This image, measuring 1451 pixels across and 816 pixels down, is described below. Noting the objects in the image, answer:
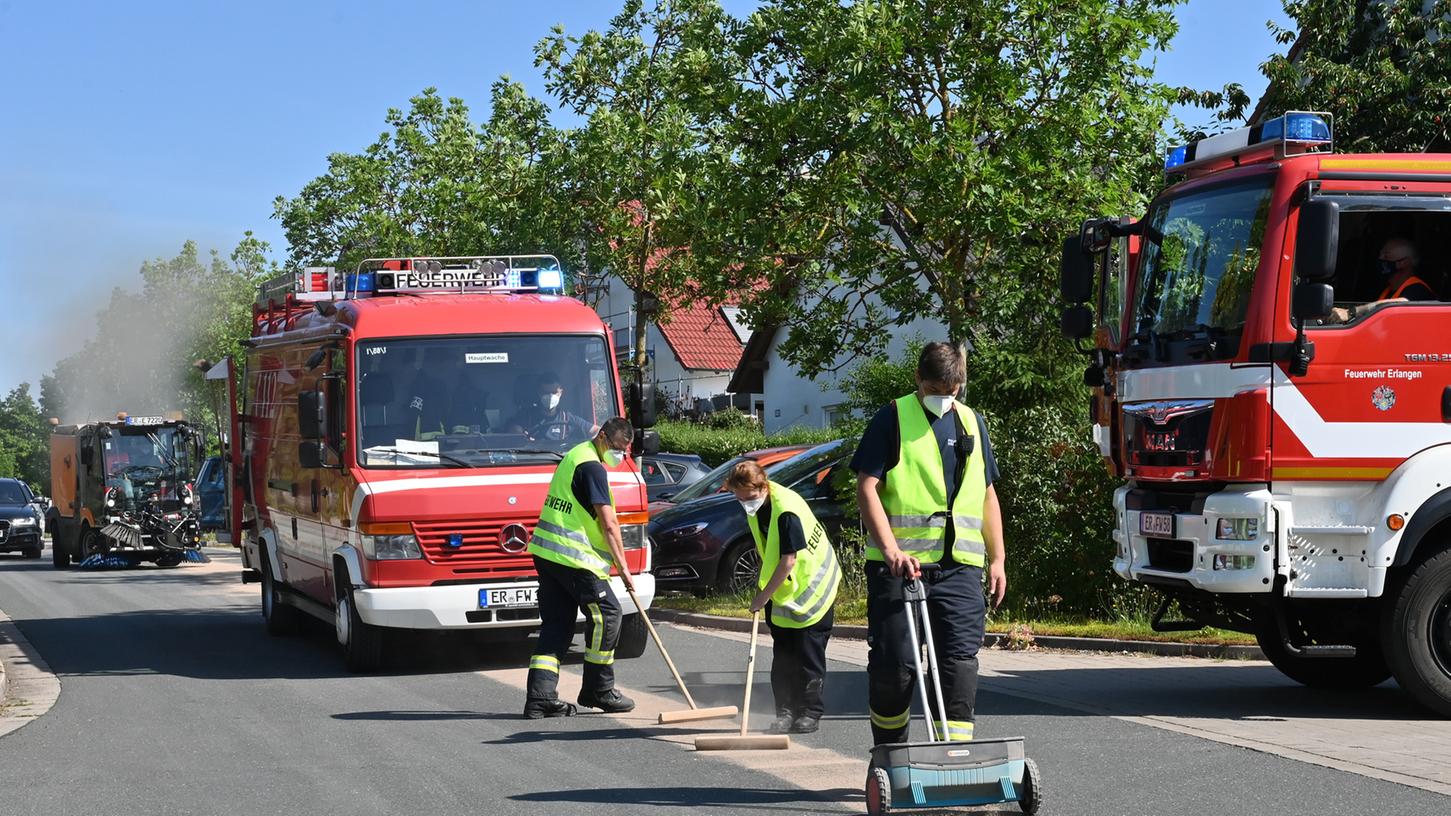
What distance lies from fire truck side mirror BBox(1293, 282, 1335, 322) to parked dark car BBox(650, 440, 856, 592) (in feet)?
25.0

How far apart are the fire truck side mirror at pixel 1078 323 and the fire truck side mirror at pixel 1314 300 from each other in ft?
5.72

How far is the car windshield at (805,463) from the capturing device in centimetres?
1706

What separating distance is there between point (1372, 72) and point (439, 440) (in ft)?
42.4

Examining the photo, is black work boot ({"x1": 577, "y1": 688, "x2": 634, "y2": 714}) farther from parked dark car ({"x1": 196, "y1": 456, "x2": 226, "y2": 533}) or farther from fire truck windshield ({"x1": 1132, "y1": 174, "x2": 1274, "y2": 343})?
parked dark car ({"x1": 196, "y1": 456, "x2": 226, "y2": 533})

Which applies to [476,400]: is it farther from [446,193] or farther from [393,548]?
[446,193]

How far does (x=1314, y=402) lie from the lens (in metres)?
9.16

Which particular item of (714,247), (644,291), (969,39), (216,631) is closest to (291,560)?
(216,631)

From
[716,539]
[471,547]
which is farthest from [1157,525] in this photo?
[716,539]

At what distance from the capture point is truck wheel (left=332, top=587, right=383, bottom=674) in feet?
41.0

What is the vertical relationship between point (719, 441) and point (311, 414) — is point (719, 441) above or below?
below

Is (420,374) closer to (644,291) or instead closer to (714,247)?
(714,247)

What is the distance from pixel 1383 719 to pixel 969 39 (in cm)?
750

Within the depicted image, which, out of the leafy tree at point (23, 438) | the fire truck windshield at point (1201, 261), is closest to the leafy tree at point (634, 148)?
the fire truck windshield at point (1201, 261)

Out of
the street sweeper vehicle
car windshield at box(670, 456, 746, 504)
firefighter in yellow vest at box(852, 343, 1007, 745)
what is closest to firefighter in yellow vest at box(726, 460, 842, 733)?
firefighter in yellow vest at box(852, 343, 1007, 745)
